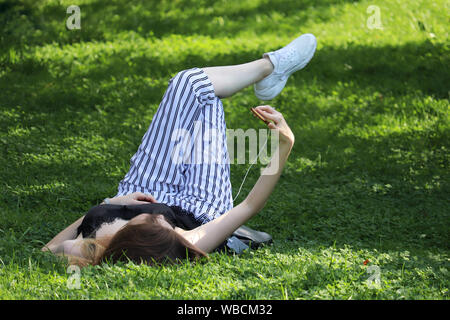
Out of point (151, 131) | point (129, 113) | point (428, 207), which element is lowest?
point (428, 207)

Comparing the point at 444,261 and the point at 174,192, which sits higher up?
the point at 174,192

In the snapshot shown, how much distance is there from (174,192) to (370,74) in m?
4.82

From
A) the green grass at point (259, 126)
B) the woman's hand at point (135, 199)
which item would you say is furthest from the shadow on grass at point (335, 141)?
the woman's hand at point (135, 199)

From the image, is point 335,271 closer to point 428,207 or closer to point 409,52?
point 428,207

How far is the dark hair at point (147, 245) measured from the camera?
3662 mm

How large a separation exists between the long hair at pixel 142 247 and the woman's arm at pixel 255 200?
0.14 meters

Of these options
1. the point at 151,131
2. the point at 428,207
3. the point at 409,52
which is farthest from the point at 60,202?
the point at 409,52

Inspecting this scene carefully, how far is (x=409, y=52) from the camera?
30.1 ft

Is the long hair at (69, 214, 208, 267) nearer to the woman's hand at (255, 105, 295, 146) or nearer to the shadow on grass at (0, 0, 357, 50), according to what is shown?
the woman's hand at (255, 105, 295, 146)

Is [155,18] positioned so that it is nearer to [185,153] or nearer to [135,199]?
[185,153]

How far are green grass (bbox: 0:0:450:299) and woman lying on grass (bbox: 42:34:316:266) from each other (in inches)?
6.0

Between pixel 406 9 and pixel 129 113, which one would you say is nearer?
pixel 129 113

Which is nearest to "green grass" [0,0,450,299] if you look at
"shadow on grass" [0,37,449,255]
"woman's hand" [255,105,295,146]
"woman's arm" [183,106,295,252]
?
"shadow on grass" [0,37,449,255]

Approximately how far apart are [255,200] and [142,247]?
0.71m
